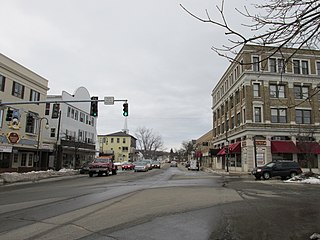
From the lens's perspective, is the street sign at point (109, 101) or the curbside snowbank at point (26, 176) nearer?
the street sign at point (109, 101)

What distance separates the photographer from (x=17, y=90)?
35.3 metres

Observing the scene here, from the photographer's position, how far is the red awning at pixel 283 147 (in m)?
42.1

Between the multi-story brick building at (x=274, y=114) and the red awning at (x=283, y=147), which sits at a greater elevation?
the multi-story brick building at (x=274, y=114)

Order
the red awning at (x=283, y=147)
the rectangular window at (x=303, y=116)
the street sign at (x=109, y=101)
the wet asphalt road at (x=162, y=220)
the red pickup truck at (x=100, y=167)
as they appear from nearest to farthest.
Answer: the wet asphalt road at (x=162, y=220), the street sign at (x=109, y=101), the red pickup truck at (x=100, y=167), the red awning at (x=283, y=147), the rectangular window at (x=303, y=116)

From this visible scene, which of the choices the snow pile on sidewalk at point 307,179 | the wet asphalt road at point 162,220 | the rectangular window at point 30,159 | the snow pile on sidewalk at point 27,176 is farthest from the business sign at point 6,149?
the snow pile on sidewalk at point 307,179

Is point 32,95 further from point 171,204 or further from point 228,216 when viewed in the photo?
point 228,216

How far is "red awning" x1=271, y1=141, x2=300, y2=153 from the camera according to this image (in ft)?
138

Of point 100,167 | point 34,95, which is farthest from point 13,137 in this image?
point 100,167

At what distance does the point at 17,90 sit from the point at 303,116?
38.3 meters

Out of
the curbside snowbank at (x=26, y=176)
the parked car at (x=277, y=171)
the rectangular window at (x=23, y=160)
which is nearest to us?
the curbside snowbank at (x=26, y=176)

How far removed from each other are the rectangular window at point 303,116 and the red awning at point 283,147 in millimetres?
3931

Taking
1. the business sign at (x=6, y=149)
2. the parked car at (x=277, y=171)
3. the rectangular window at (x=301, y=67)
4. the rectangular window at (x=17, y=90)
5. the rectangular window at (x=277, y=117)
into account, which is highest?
the rectangular window at (x=301, y=67)

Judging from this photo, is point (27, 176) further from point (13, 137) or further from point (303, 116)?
point (303, 116)

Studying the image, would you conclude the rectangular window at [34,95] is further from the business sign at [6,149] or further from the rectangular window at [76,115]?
the rectangular window at [76,115]
